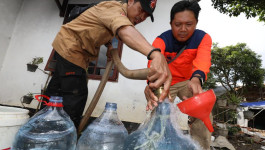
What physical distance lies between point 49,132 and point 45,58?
16.4 feet

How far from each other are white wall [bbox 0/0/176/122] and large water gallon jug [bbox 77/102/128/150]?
11.1ft

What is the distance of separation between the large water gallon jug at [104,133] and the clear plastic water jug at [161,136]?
236 mm

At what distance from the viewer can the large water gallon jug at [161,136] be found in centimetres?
58

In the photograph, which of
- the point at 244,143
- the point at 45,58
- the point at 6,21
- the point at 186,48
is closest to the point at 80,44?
the point at 186,48

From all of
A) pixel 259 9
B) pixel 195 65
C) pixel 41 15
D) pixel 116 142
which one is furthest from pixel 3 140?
pixel 259 9

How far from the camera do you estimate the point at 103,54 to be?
4.89 m

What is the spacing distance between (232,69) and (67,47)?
1695cm

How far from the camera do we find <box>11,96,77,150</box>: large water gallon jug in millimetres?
717

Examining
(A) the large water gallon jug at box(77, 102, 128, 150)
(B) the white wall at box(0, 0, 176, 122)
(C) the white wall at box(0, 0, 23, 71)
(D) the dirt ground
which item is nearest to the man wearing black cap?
(A) the large water gallon jug at box(77, 102, 128, 150)

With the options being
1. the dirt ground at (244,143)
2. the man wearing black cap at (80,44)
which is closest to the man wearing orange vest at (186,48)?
the man wearing black cap at (80,44)

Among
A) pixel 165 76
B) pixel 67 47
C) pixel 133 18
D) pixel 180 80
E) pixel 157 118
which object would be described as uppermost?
pixel 133 18

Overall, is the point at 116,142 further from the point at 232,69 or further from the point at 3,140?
the point at 232,69

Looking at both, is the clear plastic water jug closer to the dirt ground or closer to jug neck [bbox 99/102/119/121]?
jug neck [bbox 99/102/119/121]

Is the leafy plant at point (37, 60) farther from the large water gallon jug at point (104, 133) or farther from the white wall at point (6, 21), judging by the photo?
the large water gallon jug at point (104, 133)
